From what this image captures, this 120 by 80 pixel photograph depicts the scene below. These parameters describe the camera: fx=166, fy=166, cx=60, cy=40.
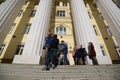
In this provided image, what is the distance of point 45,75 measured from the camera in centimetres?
788

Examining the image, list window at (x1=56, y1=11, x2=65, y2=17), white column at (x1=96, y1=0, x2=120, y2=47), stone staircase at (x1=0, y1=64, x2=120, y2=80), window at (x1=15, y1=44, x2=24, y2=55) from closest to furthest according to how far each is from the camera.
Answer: stone staircase at (x1=0, y1=64, x2=120, y2=80) → white column at (x1=96, y1=0, x2=120, y2=47) → window at (x1=15, y1=44, x2=24, y2=55) → window at (x1=56, y1=11, x2=65, y2=17)

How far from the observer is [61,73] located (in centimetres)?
812

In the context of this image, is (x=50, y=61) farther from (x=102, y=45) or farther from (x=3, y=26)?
(x=102, y=45)

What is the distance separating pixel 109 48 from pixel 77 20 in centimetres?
690

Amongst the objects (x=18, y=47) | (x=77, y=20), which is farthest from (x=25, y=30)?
(x=77, y=20)

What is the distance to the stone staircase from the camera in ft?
25.2

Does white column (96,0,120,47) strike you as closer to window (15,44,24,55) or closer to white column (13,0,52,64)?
white column (13,0,52,64)

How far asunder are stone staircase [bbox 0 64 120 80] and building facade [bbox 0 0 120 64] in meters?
3.21

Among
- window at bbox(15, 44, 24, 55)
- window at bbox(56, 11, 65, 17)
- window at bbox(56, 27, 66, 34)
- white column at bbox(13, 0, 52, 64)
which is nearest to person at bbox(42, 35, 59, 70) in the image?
white column at bbox(13, 0, 52, 64)

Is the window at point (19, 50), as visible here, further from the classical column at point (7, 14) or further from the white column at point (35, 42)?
the white column at point (35, 42)

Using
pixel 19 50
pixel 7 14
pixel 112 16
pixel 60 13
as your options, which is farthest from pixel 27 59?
pixel 60 13

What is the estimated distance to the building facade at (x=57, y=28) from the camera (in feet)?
44.5

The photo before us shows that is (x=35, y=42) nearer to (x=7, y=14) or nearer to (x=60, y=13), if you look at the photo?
(x=7, y=14)

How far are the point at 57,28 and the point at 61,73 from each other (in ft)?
55.8
